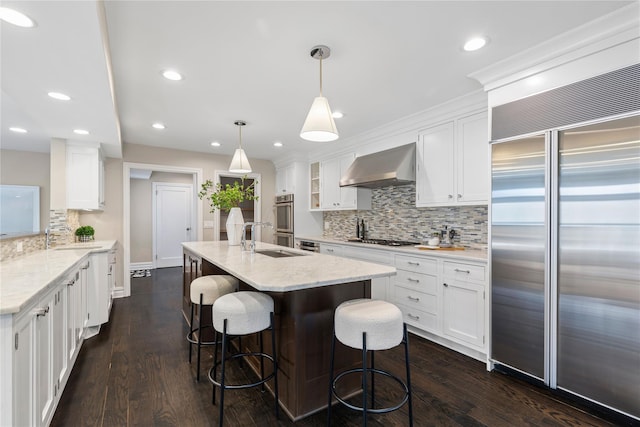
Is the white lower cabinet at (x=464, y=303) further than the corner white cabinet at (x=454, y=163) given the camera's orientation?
No

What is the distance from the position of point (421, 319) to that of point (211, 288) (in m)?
2.14

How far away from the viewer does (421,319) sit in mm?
3111

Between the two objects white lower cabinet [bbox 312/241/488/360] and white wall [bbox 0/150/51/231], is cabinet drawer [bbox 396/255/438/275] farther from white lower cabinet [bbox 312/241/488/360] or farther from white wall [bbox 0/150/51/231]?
white wall [bbox 0/150/51/231]

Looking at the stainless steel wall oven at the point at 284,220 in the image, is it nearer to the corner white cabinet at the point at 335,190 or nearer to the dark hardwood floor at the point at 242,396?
the corner white cabinet at the point at 335,190

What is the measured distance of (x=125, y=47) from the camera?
2062mm

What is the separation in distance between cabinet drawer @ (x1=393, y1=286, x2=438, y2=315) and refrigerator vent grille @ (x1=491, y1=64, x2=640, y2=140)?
1.65m

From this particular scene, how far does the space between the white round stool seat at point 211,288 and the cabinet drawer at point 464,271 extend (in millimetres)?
2007

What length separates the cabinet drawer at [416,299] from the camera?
2.99 metres

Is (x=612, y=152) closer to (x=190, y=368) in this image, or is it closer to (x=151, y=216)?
(x=190, y=368)

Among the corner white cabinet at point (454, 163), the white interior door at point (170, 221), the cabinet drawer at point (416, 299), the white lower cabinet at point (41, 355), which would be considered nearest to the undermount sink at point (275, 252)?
the cabinet drawer at point (416, 299)

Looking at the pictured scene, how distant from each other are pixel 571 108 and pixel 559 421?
6.65 ft

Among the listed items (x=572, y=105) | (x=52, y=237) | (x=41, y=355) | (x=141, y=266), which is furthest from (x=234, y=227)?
(x=141, y=266)

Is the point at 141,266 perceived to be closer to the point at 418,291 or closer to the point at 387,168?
the point at 387,168

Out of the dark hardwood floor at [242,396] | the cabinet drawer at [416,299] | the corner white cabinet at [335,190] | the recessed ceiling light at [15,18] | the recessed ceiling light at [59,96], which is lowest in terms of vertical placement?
the dark hardwood floor at [242,396]
